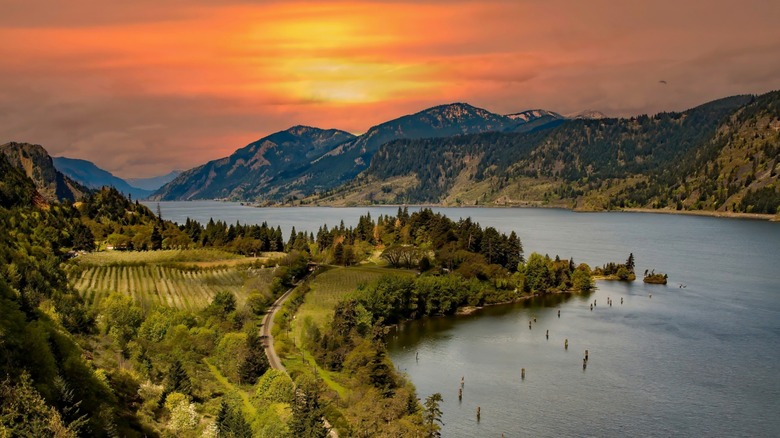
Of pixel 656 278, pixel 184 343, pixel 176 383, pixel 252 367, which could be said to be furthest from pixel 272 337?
pixel 656 278

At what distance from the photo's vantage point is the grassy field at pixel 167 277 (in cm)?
13138

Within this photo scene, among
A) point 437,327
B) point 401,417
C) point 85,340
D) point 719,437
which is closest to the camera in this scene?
point 401,417

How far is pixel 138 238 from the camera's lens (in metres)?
195

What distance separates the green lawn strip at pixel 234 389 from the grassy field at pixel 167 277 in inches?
1425

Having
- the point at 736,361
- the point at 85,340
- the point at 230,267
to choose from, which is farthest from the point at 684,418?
the point at 230,267

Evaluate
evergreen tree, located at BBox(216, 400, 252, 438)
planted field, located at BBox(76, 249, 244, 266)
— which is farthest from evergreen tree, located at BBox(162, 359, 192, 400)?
planted field, located at BBox(76, 249, 244, 266)

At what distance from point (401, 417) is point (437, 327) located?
64.2 metres

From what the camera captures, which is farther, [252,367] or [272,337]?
[272,337]

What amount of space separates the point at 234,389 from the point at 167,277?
81.5 m

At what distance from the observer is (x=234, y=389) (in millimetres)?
80812

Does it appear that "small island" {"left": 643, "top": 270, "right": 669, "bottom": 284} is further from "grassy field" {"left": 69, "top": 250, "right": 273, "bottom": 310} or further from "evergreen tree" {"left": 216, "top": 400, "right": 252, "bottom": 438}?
"evergreen tree" {"left": 216, "top": 400, "right": 252, "bottom": 438}

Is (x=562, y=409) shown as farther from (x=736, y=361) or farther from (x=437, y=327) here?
(x=437, y=327)

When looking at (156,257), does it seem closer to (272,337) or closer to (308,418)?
(272,337)

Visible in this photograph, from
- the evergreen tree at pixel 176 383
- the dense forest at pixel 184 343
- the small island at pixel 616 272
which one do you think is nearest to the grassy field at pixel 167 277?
the dense forest at pixel 184 343
